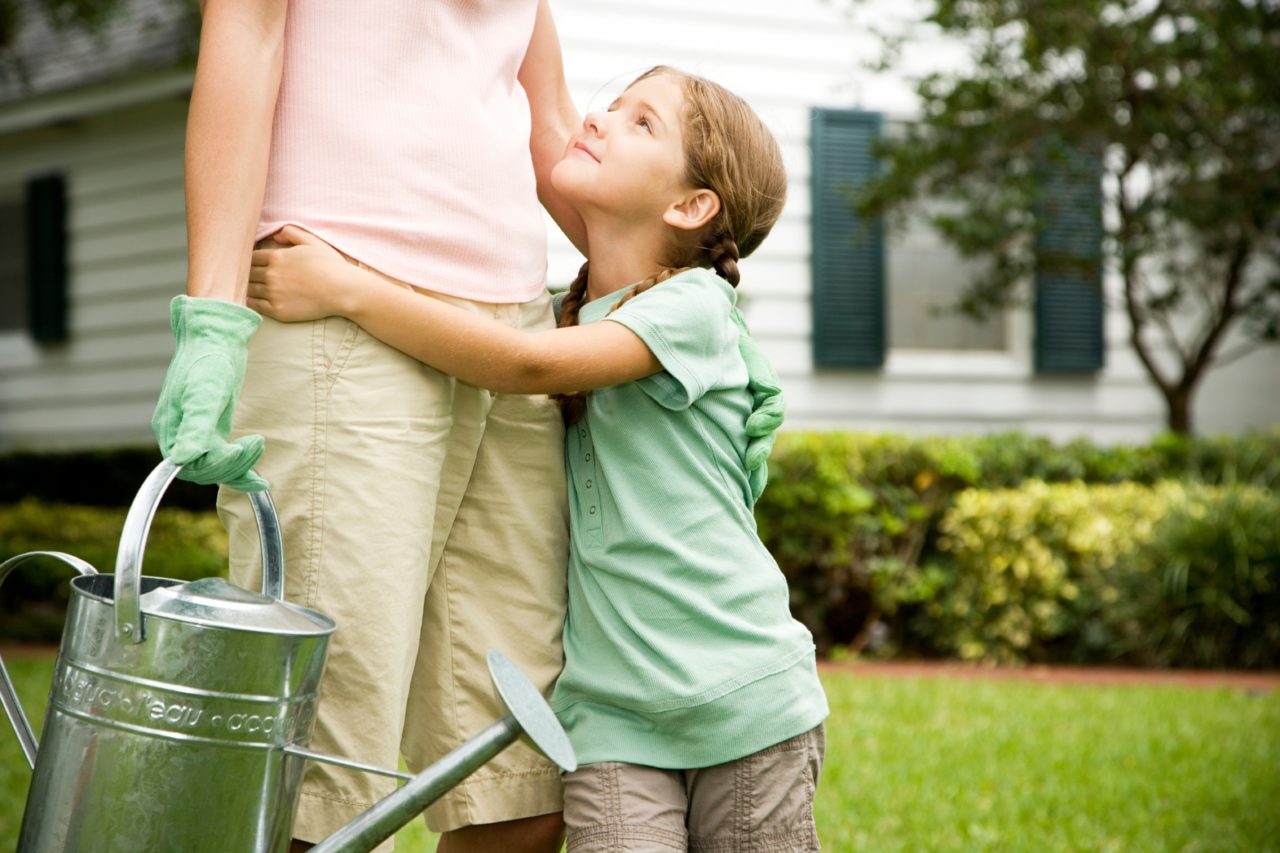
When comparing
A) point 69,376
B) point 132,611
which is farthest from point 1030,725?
point 69,376

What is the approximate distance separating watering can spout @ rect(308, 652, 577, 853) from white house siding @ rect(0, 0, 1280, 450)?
5700 mm

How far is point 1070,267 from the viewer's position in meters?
7.77

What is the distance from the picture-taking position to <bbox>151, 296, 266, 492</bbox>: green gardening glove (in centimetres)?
143

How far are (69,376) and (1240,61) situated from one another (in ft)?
24.5

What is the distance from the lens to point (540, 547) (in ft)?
6.28

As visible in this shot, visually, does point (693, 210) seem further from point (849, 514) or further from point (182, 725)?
point (849, 514)

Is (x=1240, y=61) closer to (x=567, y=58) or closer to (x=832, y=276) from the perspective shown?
(x=832, y=276)

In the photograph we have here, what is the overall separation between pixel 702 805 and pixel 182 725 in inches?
29.8

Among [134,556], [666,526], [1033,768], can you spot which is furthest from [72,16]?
[134,556]

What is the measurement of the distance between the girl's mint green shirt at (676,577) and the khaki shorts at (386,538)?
0.33 feet

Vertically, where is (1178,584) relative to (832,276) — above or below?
below

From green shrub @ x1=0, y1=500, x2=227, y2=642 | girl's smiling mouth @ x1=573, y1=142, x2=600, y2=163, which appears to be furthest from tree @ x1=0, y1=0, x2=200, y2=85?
girl's smiling mouth @ x1=573, y1=142, x2=600, y2=163

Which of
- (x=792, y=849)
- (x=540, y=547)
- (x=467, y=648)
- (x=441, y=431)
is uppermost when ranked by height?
(x=441, y=431)

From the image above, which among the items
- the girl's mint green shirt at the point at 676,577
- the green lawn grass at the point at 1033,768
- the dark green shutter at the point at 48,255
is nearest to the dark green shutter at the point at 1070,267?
the green lawn grass at the point at 1033,768
